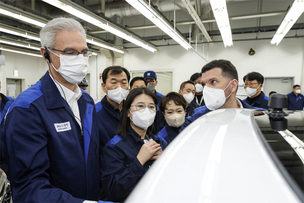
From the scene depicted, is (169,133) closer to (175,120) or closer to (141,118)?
(175,120)

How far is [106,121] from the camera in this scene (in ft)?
6.17

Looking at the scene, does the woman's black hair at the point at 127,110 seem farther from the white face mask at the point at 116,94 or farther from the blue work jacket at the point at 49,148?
the white face mask at the point at 116,94

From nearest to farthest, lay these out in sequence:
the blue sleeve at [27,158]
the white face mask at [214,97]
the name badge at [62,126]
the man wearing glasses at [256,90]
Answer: the blue sleeve at [27,158]
the name badge at [62,126]
the white face mask at [214,97]
the man wearing glasses at [256,90]

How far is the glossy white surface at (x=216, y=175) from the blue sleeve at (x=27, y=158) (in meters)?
0.50

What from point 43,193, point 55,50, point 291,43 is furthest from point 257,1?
point 43,193

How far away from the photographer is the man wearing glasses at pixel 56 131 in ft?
2.65

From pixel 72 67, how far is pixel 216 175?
1057 millimetres

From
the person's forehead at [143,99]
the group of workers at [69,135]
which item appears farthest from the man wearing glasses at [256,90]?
the person's forehead at [143,99]

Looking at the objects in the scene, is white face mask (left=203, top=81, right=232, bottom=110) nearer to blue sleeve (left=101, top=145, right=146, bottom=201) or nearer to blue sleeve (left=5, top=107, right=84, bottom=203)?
blue sleeve (left=101, top=145, right=146, bottom=201)

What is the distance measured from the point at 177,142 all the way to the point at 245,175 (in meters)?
0.23

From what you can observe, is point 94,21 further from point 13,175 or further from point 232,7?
point 232,7

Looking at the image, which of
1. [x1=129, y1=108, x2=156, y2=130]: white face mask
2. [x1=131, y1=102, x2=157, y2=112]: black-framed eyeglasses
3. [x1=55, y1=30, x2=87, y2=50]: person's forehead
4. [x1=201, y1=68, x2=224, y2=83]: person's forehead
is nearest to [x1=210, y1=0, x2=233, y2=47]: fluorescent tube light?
[x1=201, y1=68, x2=224, y2=83]: person's forehead

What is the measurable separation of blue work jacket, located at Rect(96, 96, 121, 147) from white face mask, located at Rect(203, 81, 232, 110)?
90 centimetres

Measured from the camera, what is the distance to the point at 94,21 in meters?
4.56
